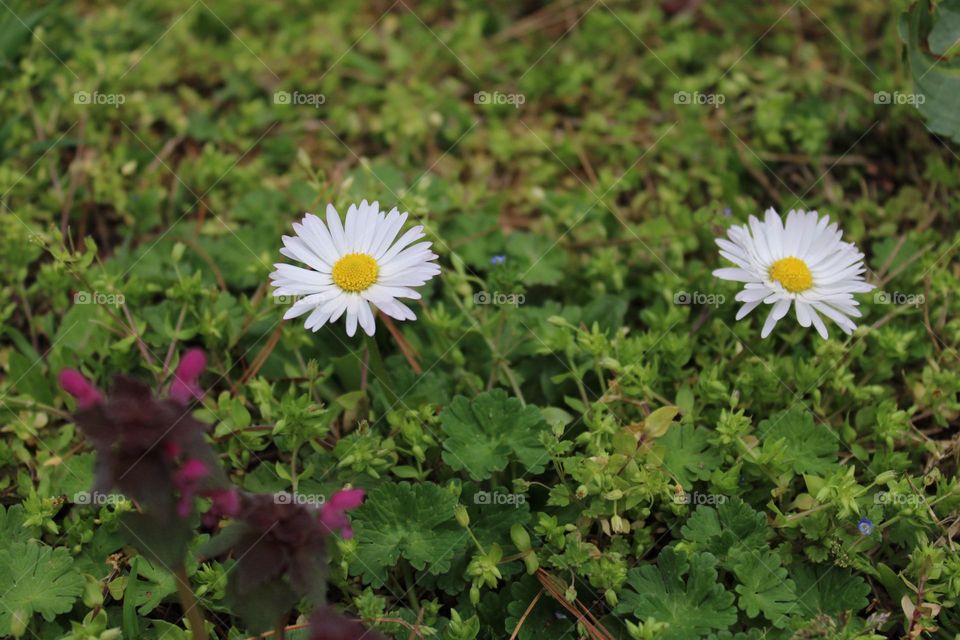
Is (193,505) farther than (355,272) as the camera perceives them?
No

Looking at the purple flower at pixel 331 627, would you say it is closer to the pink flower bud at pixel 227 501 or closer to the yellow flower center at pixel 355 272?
the pink flower bud at pixel 227 501

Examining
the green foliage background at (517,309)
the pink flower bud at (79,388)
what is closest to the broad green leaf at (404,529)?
the green foliage background at (517,309)

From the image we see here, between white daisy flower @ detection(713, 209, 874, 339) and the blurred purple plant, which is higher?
white daisy flower @ detection(713, 209, 874, 339)

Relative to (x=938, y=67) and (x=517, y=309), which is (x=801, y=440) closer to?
(x=517, y=309)

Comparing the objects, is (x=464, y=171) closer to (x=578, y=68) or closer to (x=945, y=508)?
(x=578, y=68)

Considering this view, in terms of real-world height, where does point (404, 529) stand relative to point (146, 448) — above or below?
above

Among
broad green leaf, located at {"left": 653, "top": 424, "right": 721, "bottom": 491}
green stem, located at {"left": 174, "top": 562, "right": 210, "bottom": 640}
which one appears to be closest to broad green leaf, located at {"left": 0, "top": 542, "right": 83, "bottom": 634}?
green stem, located at {"left": 174, "top": 562, "right": 210, "bottom": 640}

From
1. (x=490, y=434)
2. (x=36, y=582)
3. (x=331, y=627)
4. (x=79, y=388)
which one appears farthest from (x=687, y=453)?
(x=36, y=582)

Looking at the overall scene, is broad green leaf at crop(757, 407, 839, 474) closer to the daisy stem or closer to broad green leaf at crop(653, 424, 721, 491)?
broad green leaf at crop(653, 424, 721, 491)
